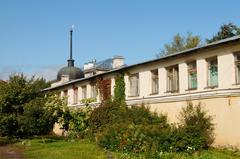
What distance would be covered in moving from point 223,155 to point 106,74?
16.9 meters

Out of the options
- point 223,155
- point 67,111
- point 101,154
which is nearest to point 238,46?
point 223,155

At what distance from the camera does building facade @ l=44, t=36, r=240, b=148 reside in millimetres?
20688

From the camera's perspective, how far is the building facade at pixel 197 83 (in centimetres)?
2069

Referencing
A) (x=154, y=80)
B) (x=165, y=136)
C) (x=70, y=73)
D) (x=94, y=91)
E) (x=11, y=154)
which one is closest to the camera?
(x=165, y=136)

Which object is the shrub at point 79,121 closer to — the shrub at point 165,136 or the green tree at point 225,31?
the shrub at point 165,136

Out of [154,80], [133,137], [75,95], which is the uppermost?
[154,80]

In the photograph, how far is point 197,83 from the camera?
24.1 m

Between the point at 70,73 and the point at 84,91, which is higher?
the point at 70,73

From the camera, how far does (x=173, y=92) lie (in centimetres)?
2625

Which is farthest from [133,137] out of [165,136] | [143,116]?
[143,116]

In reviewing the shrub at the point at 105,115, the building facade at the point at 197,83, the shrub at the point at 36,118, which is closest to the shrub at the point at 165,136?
the building facade at the point at 197,83

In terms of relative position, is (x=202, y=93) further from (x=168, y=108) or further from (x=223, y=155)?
(x=223, y=155)

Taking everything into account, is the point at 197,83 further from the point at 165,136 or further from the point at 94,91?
the point at 94,91

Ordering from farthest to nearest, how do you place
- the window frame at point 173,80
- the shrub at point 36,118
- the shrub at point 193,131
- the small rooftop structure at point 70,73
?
the small rooftop structure at point 70,73
the shrub at point 36,118
the window frame at point 173,80
the shrub at point 193,131
